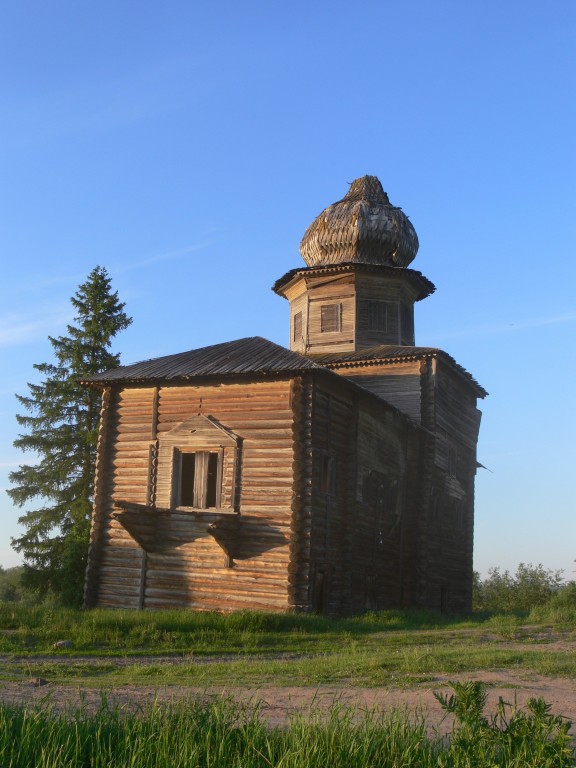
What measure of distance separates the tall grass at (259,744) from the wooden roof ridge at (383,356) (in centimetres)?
2096

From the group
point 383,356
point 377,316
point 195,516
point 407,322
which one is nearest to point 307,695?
point 195,516

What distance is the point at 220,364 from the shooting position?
73.8 feet

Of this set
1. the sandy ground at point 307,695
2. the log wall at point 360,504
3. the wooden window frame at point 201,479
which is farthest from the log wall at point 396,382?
the sandy ground at point 307,695

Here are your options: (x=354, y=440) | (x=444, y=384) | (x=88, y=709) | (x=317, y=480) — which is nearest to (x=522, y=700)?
(x=88, y=709)

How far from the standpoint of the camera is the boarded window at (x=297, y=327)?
102ft

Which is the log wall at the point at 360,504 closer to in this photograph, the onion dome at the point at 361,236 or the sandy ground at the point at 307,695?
the onion dome at the point at 361,236

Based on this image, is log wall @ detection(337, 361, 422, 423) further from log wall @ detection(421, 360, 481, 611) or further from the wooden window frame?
the wooden window frame

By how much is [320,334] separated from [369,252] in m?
3.43

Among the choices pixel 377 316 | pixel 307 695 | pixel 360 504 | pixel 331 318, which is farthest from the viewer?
pixel 331 318

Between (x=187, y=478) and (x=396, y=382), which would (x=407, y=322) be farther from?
(x=187, y=478)

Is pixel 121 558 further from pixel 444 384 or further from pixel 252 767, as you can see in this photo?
pixel 252 767

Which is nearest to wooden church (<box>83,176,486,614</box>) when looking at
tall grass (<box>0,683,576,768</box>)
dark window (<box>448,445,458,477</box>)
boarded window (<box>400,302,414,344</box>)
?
dark window (<box>448,445,458,477</box>)

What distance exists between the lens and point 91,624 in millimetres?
16281

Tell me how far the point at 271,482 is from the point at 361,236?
12.5 meters
